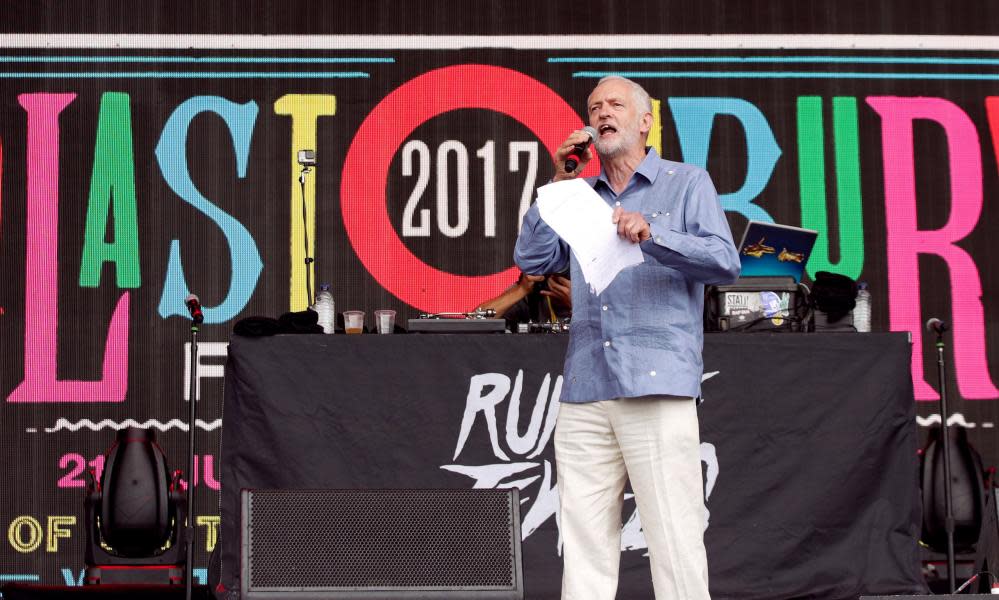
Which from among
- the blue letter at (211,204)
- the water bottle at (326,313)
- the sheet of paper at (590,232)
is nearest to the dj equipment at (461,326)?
the water bottle at (326,313)

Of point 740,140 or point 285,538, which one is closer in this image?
point 285,538

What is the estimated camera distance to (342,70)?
5961 mm

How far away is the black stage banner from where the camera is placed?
4098mm

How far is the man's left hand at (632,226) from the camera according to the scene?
2598mm

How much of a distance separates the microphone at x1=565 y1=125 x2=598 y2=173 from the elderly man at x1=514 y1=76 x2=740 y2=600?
0.01 meters

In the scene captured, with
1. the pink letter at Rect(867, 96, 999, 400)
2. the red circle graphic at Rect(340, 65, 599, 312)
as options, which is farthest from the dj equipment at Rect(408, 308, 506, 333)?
the pink letter at Rect(867, 96, 999, 400)

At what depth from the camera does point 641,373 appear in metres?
2.71

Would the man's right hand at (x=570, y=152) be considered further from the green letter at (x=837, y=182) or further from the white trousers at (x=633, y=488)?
the green letter at (x=837, y=182)

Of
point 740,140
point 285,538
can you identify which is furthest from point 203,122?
point 285,538

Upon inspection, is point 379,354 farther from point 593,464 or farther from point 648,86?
point 648,86

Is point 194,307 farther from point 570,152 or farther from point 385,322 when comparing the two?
point 570,152

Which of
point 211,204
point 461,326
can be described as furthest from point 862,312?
point 211,204

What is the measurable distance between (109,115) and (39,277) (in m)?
0.88

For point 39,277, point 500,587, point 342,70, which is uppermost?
point 342,70
